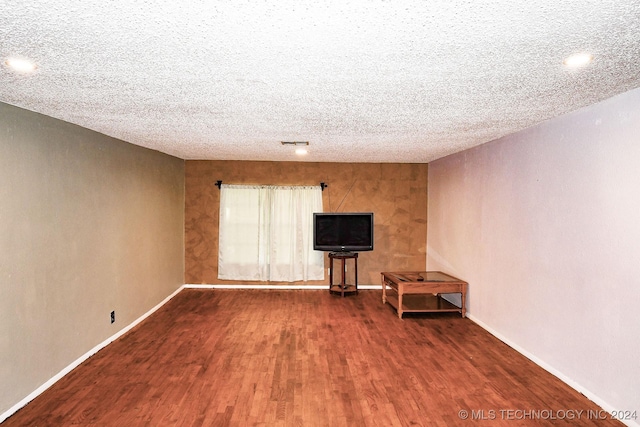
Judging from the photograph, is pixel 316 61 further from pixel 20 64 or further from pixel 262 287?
pixel 262 287

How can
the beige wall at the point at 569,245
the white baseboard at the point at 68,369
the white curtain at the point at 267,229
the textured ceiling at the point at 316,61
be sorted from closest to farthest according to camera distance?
the textured ceiling at the point at 316,61, the beige wall at the point at 569,245, the white baseboard at the point at 68,369, the white curtain at the point at 267,229

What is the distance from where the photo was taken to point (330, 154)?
225 inches

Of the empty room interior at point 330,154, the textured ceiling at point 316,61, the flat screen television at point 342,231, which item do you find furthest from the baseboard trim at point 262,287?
the textured ceiling at point 316,61

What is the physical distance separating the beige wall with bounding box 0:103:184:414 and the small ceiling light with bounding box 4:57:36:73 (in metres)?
0.92

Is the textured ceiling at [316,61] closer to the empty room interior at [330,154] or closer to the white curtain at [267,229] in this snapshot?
the empty room interior at [330,154]

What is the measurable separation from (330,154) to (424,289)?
2.36m

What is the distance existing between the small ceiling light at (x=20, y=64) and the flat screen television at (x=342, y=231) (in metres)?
4.59

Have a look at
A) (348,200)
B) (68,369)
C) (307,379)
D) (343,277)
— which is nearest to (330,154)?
(348,200)

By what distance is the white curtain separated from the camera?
678 centimetres

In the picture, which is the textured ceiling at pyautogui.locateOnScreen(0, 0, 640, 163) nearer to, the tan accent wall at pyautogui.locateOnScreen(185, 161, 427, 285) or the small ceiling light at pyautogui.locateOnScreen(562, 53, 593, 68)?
the small ceiling light at pyautogui.locateOnScreen(562, 53, 593, 68)

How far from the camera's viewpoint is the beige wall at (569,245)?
270 centimetres

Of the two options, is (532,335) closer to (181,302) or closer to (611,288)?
(611,288)

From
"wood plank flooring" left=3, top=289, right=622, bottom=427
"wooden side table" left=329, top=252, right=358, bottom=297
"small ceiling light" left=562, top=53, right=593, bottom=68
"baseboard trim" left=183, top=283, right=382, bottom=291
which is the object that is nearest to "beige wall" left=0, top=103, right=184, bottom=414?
"wood plank flooring" left=3, top=289, right=622, bottom=427

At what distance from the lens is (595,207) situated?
2.99m
